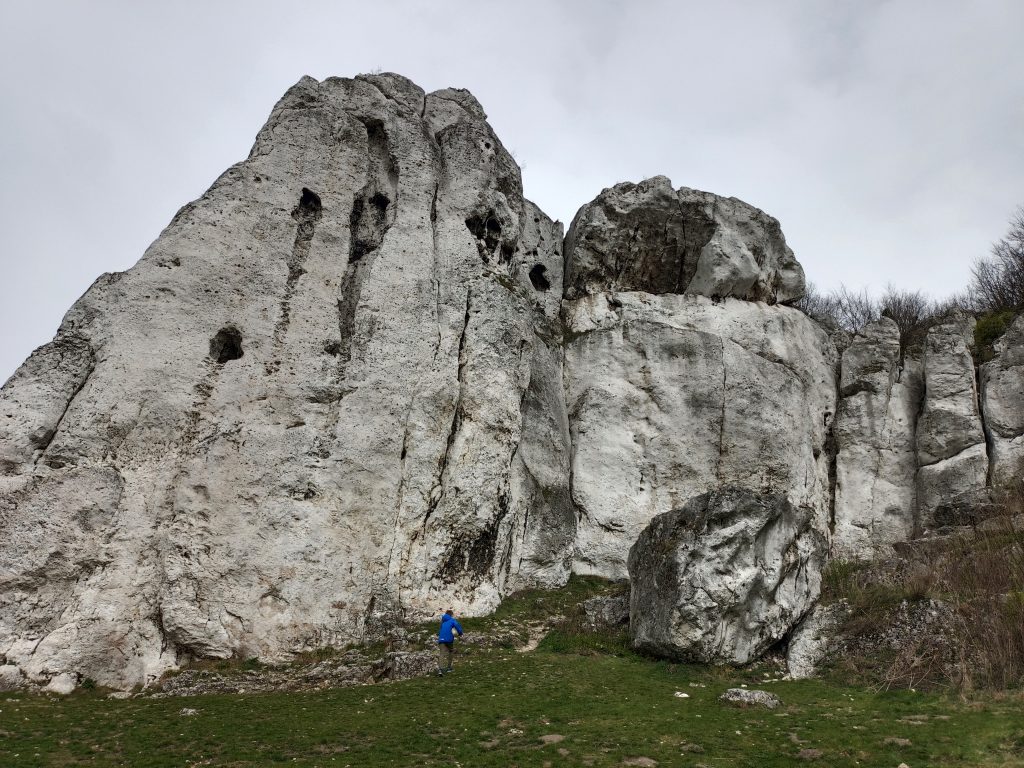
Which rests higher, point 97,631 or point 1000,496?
point 1000,496

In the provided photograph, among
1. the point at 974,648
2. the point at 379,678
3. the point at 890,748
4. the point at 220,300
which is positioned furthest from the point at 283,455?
the point at 974,648

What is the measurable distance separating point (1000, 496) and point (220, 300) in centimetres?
2710

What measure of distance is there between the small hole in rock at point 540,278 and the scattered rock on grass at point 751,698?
19.8 m

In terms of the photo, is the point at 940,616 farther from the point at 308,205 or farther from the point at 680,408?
the point at 308,205

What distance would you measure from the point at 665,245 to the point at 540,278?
5724 mm

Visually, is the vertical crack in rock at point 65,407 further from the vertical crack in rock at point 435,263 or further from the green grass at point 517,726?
the vertical crack in rock at point 435,263

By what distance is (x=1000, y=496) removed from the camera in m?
25.7

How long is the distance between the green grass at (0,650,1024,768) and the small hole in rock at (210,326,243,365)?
32.4 ft

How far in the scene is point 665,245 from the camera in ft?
106

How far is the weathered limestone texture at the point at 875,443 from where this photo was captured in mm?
27969

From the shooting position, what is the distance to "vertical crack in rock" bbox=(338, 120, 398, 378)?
24.1 meters

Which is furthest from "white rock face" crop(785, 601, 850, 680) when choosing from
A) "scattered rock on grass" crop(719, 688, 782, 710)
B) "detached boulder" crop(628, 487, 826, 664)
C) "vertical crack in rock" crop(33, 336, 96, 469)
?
"vertical crack in rock" crop(33, 336, 96, 469)

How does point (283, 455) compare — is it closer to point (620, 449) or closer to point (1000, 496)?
point (620, 449)

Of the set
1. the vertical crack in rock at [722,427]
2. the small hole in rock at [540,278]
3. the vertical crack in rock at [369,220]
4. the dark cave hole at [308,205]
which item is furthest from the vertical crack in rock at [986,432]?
the dark cave hole at [308,205]
